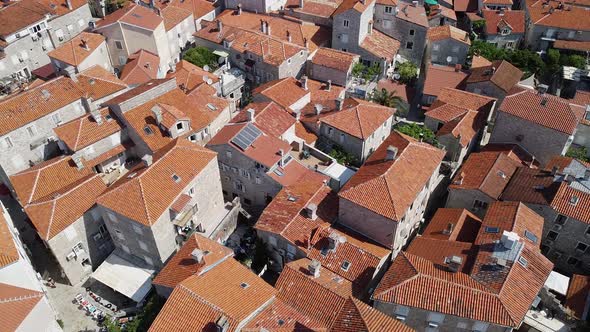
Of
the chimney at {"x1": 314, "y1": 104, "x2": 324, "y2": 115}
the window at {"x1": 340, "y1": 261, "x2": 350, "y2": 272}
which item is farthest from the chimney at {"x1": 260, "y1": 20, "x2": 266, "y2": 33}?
→ the window at {"x1": 340, "y1": 261, "x2": 350, "y2": 272}

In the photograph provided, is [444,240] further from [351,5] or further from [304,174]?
[351,5]

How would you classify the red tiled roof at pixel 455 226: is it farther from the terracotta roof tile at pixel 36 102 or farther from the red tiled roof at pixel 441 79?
the terracotta roof tile at pixel 36 102

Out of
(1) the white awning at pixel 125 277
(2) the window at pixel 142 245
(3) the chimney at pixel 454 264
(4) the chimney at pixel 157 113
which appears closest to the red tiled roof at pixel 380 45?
(4) the chimney at pixel 157 113

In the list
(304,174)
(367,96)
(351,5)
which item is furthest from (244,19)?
(304,174)

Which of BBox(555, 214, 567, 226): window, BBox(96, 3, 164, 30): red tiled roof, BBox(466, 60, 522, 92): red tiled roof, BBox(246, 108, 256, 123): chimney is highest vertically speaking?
BBox(96, 3, 164, 30): red tiled roof

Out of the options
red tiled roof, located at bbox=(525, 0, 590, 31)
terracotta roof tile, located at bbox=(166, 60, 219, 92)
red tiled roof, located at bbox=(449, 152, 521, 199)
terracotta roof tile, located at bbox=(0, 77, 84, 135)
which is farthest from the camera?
red tiled roof, located at bbox=(525, 0, 590, 31)

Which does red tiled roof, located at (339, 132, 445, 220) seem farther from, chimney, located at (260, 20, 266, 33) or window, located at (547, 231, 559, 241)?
chimney, located at (260, 20, 266, 33)

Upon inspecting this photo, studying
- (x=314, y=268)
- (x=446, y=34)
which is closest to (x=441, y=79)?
(x=446, y=34)
